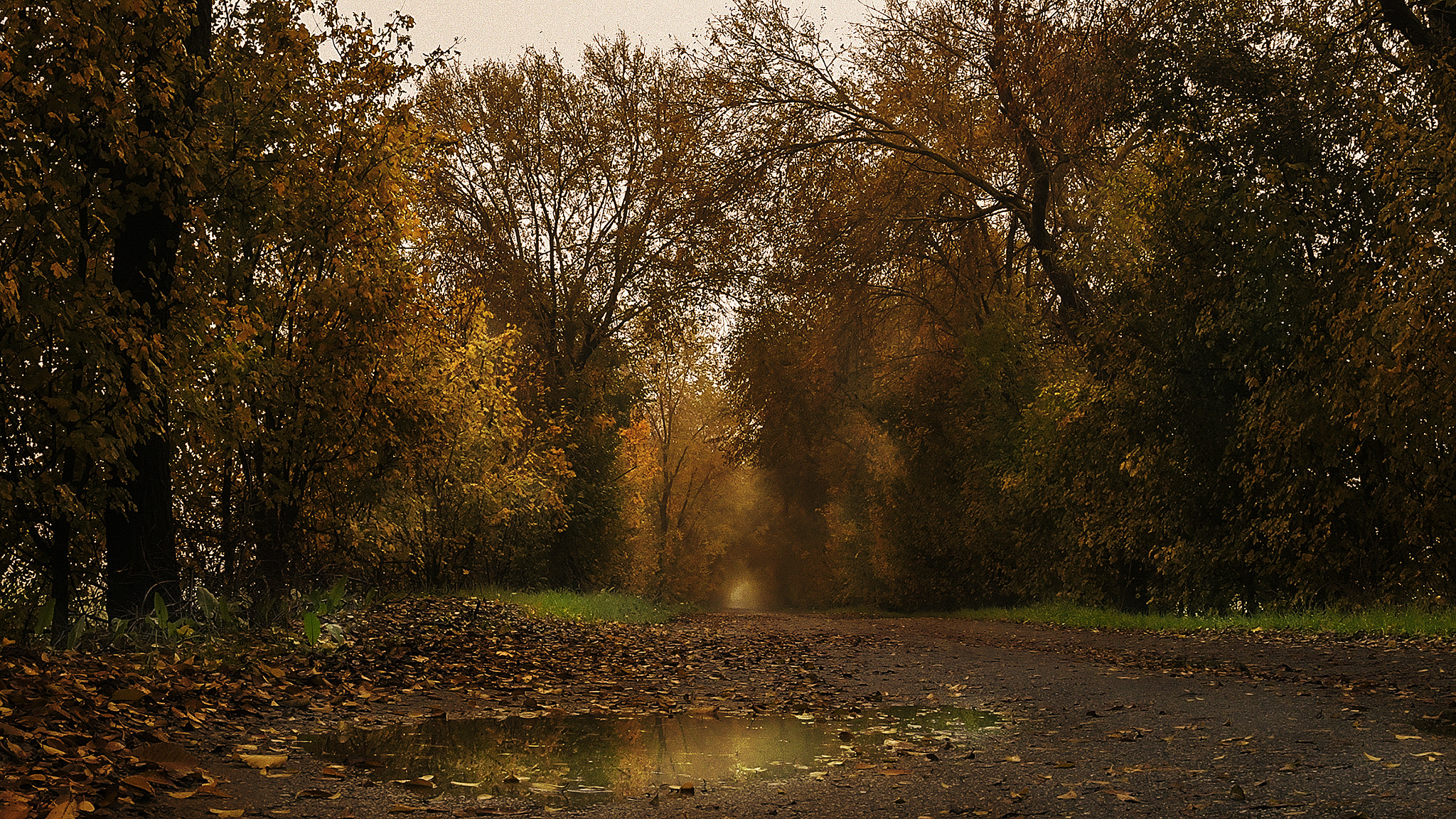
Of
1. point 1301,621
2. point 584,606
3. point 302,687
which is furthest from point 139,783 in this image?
point 584,606

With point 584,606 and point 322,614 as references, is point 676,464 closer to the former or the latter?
point 584,606

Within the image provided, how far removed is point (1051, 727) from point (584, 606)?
1515 cm

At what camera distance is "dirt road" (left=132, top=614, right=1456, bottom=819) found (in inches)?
190

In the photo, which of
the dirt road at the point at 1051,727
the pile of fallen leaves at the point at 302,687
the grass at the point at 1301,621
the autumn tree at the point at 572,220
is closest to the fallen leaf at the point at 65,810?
the pile of fallen leaves at the point at 302,687

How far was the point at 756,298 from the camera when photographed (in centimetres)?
2914

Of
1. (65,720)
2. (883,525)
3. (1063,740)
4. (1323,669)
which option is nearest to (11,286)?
(65,720)

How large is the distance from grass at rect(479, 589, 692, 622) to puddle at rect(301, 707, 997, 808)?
1023 cm

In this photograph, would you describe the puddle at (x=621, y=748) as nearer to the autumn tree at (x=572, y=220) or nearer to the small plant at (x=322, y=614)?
the small plant at (x=322, y=614)

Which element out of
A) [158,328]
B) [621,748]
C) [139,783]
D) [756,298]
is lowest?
[621,748]

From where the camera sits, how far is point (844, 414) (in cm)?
3691

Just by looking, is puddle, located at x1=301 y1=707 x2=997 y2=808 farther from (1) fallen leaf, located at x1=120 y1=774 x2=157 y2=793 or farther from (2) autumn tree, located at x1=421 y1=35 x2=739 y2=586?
(2) autumn tree, located at x1=421 y1=35 x2=739 y2=586

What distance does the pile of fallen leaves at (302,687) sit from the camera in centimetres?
483

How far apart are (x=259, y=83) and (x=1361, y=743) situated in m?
11.5


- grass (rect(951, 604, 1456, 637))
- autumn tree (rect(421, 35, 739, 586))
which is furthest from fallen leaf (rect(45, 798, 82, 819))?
autumn tree (rect(421, 35, 739, 586))
